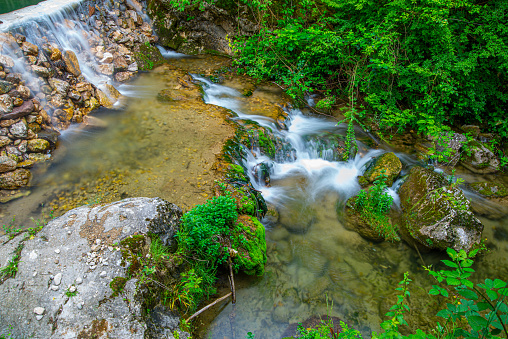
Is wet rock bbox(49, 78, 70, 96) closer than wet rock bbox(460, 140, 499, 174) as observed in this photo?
Yes

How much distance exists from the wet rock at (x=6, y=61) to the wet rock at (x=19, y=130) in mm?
1334

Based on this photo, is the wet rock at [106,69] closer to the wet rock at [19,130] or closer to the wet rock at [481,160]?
the wet rock at [19,130]

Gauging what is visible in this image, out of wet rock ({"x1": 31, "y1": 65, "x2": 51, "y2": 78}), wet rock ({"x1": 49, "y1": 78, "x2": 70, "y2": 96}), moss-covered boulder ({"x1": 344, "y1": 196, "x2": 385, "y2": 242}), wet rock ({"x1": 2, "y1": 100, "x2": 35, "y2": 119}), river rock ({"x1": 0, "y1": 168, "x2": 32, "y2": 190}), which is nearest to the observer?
river rock ({"x1": 0, "y1": 168, "x2": 32, "y2": 190})

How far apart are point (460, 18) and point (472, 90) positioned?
5.77ft

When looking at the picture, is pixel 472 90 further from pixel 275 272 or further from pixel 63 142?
pixel 63 142

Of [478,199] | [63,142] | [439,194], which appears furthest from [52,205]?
[478,199]

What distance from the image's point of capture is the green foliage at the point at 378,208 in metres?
5.20

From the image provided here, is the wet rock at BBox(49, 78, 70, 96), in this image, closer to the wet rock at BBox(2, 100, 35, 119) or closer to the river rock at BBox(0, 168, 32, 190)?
the wet rock at BBox(2, 100, 35, 119)

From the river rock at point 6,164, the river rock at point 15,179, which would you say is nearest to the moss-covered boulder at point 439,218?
the river rock at point 15,179

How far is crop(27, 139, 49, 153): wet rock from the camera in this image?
5150 millimetres

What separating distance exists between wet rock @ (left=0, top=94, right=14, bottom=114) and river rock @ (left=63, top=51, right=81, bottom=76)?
1.83 m

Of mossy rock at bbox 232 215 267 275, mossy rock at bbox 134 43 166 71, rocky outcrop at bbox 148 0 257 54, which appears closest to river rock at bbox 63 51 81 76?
mossy rock at bbox 134 43 166 71

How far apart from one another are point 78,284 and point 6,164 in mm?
3459

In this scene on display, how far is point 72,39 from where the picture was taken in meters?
7.46
